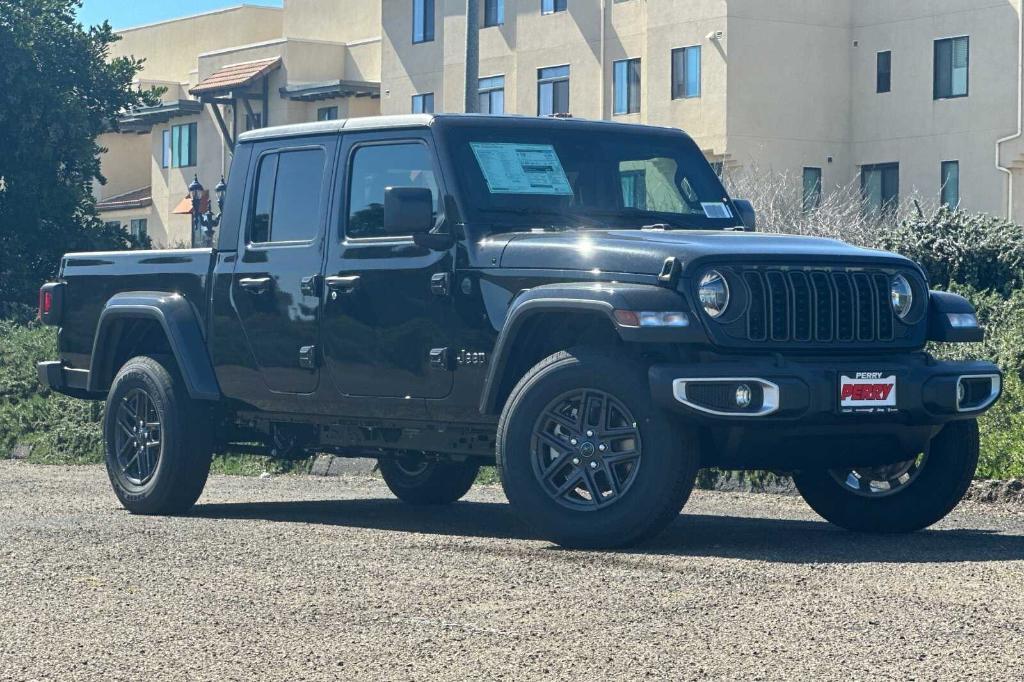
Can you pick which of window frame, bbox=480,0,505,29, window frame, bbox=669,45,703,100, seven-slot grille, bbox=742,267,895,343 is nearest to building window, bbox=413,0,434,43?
window frame, bbox=480,0,505,29

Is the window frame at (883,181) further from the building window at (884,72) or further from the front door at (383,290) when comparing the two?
the front door at (383,290)

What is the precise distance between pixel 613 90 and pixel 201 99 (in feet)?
68.1

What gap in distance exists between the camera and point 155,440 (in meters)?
11.7

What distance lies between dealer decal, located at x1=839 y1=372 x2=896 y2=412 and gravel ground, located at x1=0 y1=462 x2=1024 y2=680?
67 centimetres

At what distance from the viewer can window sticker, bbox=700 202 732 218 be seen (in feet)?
35.6

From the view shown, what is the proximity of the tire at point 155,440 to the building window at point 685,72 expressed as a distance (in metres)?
35.3

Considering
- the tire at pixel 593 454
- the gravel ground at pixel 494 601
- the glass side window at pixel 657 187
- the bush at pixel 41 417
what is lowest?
the bush at pixel 41 417

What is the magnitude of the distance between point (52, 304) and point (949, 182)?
34.5m

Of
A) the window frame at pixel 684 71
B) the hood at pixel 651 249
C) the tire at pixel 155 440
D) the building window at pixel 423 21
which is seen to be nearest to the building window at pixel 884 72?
the window frame at pixel 684 71

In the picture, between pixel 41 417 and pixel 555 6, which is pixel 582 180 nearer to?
pixel 41 417

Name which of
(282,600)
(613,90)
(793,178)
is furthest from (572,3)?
(282,600)

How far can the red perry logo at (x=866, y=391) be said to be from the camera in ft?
29.1

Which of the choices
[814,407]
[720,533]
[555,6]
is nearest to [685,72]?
[555,6]

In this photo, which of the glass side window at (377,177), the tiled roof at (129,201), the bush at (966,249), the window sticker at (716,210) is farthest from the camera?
the tiled roof at (129,201)
